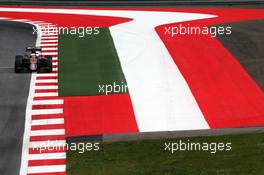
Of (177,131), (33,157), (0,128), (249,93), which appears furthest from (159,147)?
(249,93)

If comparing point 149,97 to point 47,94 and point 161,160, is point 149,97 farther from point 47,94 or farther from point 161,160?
point 161,160

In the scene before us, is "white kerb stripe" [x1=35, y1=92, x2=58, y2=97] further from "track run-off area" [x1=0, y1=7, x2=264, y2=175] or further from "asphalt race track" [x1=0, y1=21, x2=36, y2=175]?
"asphalt race track" [x1=0, y1=21, x2=36, y2=175]

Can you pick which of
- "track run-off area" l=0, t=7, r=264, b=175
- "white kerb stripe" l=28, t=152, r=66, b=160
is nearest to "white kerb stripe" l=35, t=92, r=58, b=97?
"track run-off area" l=0, t=7, r=264, b=175

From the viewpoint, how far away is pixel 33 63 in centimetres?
3123

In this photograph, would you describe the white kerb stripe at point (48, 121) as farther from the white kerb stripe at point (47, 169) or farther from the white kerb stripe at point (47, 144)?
the white kerb stripe at point (47, 169)

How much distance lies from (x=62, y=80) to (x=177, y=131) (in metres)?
8.86

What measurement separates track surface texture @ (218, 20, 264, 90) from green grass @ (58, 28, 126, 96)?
23.4 ft

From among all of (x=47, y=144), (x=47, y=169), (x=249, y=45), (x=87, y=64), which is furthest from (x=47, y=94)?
(x=249, y=45)

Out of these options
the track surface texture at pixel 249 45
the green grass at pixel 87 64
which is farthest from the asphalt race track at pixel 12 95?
the track surface texture at pixel 249 45

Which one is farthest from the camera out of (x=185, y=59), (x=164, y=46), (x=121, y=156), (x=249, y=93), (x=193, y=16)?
(x=193, y=16)

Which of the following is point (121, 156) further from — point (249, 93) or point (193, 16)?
point (193, 16)

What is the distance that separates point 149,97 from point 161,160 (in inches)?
309

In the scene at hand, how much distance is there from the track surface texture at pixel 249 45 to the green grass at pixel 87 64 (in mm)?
7145

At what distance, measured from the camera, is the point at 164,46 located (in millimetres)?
37188
